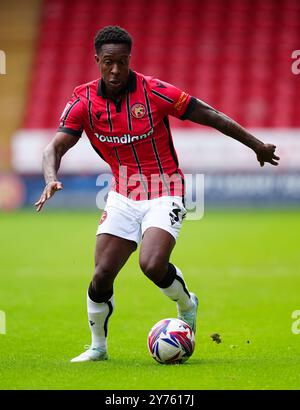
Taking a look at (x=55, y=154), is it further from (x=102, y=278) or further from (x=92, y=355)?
(x=92, y=355)

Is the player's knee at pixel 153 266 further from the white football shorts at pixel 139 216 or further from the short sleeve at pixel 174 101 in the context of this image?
the short sleeve at pixel 174 101

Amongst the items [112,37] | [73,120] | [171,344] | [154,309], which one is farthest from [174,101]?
[154,309]

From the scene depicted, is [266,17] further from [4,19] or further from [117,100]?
[117,100]

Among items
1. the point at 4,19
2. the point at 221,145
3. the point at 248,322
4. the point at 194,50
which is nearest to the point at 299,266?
the point at 248,322

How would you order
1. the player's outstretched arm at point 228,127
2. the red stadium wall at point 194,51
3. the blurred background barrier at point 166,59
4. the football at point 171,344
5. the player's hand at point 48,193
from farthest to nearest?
the red stadium wall at point 194,51 < the blurred background barrier at point 166,59 < the player's outstretched arm at point 228,127 < the football at point 171,344 < the player's hand at point 48,193

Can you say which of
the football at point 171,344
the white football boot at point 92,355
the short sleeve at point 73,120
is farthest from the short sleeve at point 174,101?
the white football boot at point 92,355

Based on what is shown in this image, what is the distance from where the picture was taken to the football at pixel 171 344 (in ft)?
22.2

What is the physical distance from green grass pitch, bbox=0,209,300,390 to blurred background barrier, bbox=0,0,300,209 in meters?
6.74

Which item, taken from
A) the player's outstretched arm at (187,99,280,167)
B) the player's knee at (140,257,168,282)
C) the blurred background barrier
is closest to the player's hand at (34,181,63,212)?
the player's knee at (140,257,168,282)

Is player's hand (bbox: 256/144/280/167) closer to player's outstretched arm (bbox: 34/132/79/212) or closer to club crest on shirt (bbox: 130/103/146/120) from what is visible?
club crest on shirt (bbox: 130/103/146/120)

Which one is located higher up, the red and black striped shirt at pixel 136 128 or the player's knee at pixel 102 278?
the red and black striped shirt at pixel 136 128

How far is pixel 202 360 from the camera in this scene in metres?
7.02

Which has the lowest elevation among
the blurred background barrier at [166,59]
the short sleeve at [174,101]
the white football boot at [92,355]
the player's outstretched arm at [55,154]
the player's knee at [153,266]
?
the white football boot at [92,355]

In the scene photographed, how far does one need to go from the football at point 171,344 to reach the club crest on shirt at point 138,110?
1.61m
